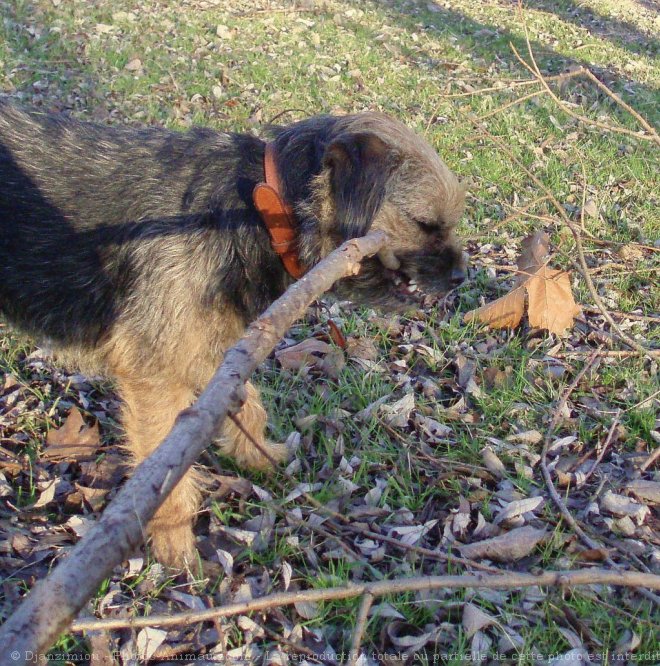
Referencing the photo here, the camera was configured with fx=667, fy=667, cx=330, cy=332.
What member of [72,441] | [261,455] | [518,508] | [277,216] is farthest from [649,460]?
[72,441]

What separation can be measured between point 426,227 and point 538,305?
1.44m

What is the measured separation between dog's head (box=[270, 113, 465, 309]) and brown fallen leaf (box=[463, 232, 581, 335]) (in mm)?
1184

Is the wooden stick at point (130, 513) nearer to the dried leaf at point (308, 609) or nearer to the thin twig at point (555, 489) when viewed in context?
the dried leaf at point (308, 609)

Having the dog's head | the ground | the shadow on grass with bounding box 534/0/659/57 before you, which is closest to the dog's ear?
the dog's head

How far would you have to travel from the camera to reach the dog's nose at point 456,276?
10.7ft

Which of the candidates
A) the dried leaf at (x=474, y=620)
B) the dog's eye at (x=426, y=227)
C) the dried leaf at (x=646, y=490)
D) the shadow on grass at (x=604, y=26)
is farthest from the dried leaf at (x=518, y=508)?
the shadow on grass at (x=604, y=26)

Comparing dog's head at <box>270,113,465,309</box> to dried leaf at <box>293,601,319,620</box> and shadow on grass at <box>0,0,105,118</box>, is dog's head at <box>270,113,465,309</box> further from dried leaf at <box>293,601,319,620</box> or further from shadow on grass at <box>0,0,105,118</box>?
shadow on grass at <box>0,0,105,118</box>

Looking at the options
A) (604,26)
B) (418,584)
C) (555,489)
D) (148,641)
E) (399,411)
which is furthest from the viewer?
(604,26)

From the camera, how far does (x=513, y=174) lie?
21.2 ft

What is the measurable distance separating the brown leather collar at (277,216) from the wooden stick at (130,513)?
3.44 feet

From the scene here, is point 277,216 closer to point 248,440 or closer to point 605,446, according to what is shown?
point 248,440

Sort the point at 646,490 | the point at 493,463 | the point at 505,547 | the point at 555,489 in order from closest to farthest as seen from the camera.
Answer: the point at 505,547
the point at 646,490
the point at 555,489
the point at 493,463

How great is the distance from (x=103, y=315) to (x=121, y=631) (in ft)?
4.81

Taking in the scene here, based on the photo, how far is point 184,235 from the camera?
3.08m
